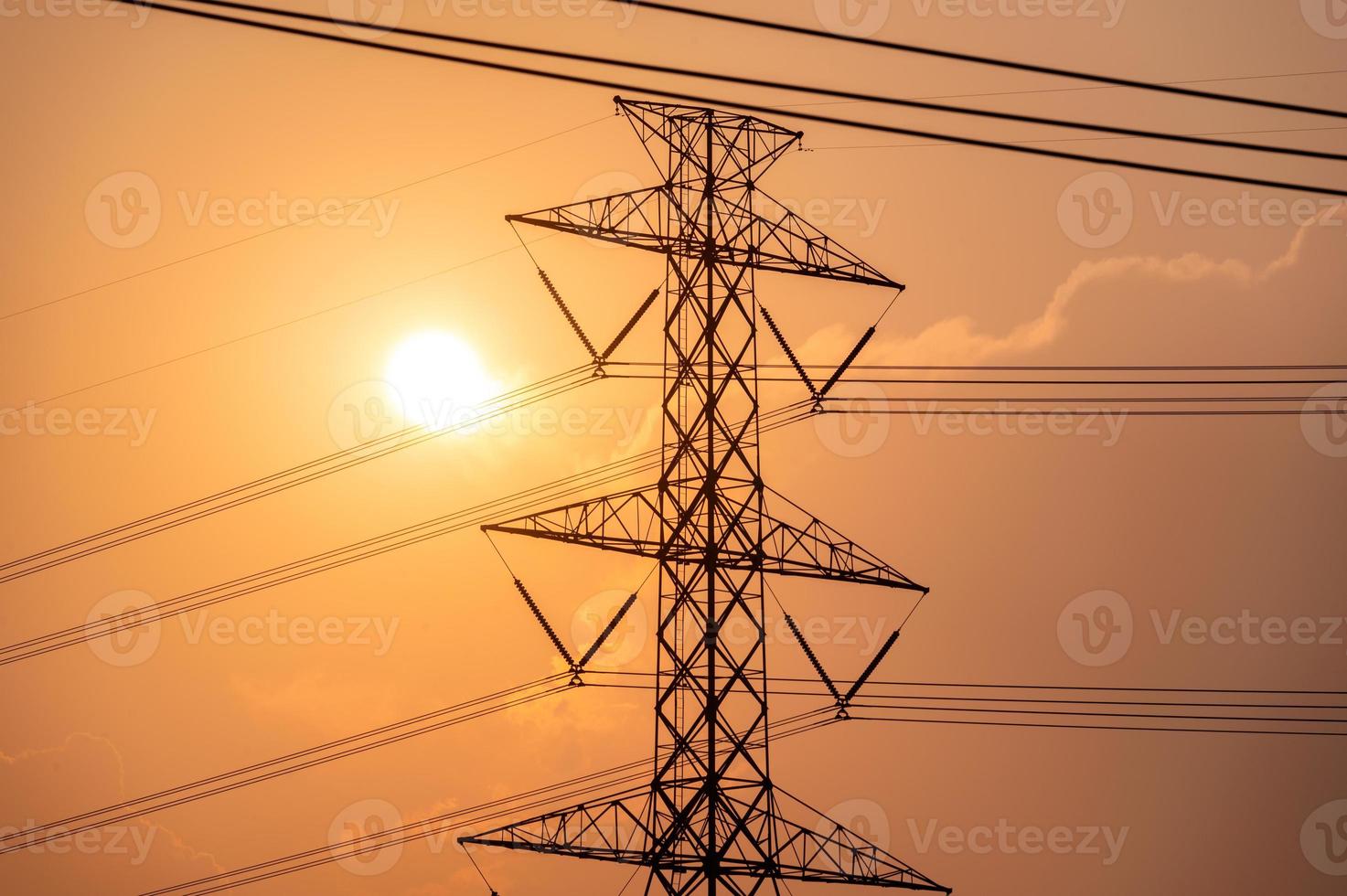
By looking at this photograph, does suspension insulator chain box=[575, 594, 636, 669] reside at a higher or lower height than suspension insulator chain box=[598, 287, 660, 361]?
lower

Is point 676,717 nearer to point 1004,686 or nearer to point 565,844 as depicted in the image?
point 565,844

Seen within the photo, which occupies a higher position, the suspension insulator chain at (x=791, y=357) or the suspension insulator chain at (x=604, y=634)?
the suspension insulator chain at (x=791, y=357)

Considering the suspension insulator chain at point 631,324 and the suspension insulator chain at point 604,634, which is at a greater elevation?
the suspension insulator chain at point 631,324

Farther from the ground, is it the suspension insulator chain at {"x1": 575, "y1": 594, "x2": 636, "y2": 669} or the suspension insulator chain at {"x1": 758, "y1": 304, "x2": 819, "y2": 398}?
the suspension insulator chain at {"x1": 758, "y1": 304, "x2": 819, "y2": 398}

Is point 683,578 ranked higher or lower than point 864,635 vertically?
lower

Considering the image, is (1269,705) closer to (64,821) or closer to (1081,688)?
(1081,688)

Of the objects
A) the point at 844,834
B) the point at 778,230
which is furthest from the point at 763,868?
the point at 778,230

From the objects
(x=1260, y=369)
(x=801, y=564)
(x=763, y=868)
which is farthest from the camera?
(x=1260, y=369)

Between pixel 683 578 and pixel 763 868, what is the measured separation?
523cm

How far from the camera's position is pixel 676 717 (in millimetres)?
24031

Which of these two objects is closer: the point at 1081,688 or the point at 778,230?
the point at 778,230

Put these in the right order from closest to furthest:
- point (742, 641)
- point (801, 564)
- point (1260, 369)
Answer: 1. point (801, 564)
2. point (742, 641)
3. point (1260, 369)

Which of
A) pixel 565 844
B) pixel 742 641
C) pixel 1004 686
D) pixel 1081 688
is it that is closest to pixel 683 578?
pixel 565 844

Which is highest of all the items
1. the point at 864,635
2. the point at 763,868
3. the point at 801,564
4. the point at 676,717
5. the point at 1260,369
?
the point at 1260,369
